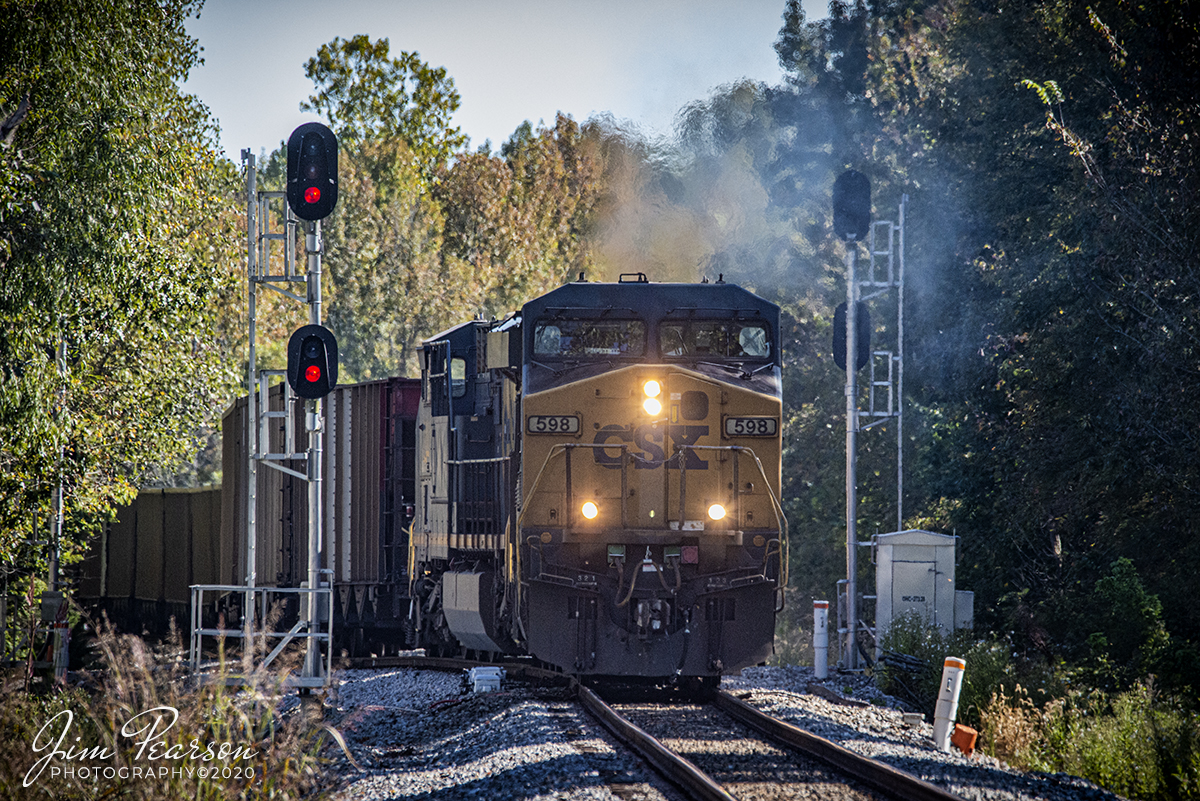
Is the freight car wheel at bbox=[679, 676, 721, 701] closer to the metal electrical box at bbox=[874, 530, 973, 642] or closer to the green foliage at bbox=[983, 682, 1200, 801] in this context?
the green foliage at bbox=[983, 682, 1200, 801]

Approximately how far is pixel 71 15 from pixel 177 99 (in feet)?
12.0

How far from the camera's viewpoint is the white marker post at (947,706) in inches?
430

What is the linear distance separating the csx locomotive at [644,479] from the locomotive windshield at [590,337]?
0.05ft

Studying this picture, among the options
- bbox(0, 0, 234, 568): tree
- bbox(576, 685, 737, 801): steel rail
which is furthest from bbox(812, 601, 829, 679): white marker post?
bbox(0, 0, 234, 568): tree

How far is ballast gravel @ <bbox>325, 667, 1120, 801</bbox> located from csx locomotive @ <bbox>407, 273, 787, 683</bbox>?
2.99ft

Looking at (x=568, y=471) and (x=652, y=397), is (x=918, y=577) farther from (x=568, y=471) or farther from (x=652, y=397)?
(x=568, y=471)

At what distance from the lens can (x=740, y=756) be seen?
394 inches

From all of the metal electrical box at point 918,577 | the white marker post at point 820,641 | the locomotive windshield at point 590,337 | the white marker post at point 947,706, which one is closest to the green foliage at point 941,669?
the metal electrical box at point 918,577

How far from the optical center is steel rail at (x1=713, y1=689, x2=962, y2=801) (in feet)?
26.5

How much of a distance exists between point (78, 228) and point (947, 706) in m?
12.3

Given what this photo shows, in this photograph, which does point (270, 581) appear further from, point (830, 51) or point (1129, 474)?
point (830, 51)

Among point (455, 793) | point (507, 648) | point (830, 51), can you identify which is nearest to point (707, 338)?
point (507, 648)

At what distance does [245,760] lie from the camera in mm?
8297

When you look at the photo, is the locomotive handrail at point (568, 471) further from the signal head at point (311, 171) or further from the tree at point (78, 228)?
the tree at point (78, 228)
